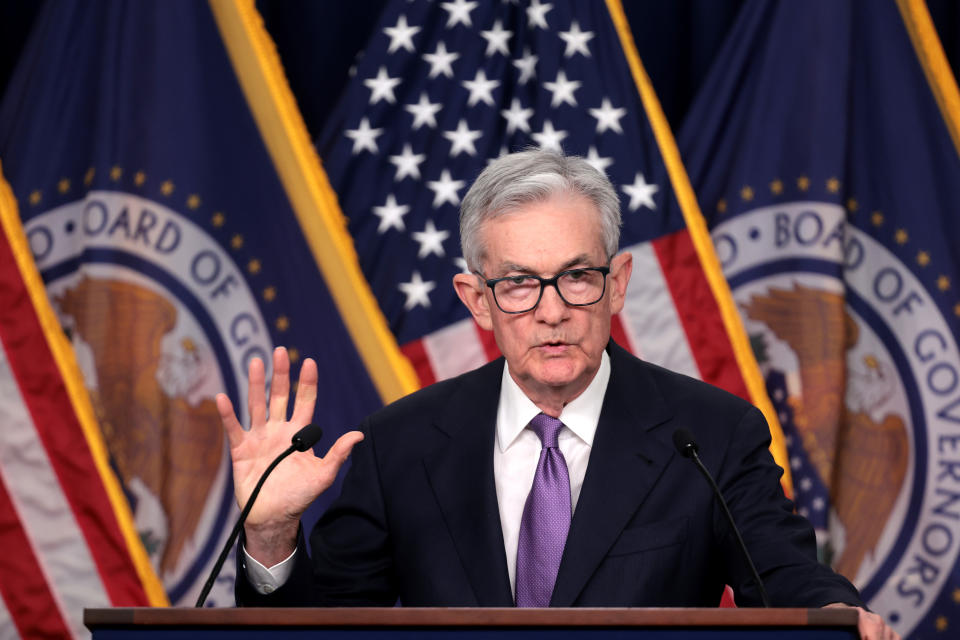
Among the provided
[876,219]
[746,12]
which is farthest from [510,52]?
[876,219]

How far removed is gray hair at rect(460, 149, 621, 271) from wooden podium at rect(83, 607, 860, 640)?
80cm

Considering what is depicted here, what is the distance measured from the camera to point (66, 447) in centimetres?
318

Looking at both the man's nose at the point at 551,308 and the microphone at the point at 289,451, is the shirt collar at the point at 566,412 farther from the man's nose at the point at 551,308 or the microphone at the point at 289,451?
the microphone at the point at 289,451

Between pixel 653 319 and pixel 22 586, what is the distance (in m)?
2.01

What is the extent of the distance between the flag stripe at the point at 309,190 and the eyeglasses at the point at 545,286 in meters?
1.51

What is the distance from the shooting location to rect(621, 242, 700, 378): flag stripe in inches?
125

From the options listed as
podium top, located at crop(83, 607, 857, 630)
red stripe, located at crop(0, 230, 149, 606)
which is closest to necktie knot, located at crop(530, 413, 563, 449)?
podium top, located at crop(83, 607, 857, 630)

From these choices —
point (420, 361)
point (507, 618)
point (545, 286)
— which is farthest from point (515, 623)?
point (420, 361)

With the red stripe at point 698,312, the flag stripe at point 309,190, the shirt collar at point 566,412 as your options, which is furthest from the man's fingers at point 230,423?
the red stripe at point 698,312

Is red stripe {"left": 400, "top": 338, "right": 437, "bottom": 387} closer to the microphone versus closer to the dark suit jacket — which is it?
the dark suit jacket

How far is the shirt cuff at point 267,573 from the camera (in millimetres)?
1571

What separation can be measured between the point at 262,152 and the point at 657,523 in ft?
6.73

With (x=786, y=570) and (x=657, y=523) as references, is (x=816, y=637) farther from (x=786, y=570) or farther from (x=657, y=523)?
(x=657, y=523)

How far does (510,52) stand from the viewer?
3.38 metres
